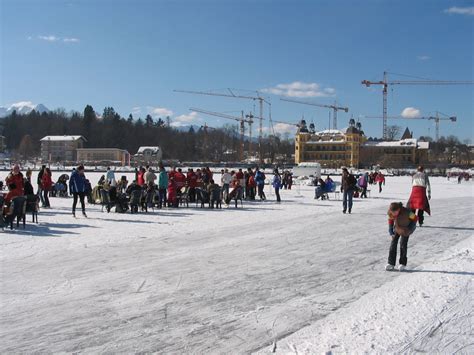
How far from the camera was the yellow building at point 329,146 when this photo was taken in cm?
12481

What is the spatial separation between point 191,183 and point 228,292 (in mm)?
12674

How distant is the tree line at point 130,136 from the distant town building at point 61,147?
11.0 feet

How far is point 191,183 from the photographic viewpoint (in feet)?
62.2

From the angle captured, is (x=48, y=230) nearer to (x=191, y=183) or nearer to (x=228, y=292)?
(x=228, y=292)

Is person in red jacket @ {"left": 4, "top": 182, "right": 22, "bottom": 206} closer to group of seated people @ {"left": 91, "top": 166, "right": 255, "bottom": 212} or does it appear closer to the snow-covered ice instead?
the snow-covered ice

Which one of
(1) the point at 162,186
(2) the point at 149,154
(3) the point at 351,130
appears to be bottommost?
(1) the point at 162,186

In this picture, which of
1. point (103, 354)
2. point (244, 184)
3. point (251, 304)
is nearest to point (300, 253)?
point (251, 304)

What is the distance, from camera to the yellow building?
124806 millimetres

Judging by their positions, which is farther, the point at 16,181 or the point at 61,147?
the point at 61,147

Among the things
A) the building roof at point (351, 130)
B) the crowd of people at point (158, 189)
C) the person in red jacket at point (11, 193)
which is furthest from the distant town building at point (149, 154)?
the person in red jacket at point (11, 193)

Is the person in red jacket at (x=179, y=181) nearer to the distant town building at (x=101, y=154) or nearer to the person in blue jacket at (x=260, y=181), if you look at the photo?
the person in blue jacket at (x=260, y=181)

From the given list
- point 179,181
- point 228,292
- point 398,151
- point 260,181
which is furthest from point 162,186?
point 398,151

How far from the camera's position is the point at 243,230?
1226 cm

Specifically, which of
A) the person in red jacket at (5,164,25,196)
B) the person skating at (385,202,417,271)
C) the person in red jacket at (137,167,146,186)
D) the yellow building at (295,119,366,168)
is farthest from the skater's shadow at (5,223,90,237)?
the yellow building at (295,119,366,168)
